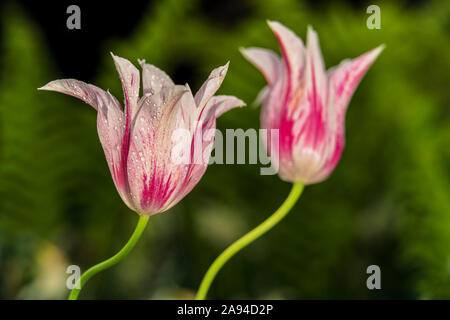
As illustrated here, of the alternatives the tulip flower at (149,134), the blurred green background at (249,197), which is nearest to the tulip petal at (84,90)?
the tulip flower at (149,134)

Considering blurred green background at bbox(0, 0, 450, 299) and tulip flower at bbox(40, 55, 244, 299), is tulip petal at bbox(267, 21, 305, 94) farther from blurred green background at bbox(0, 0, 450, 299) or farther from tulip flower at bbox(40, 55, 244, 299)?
blurred green background at bbox(0, 0, 450, 299)

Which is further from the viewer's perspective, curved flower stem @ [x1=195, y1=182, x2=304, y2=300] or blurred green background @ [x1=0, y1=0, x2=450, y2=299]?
blurred green background @ [x1=0, y1=0, x2=450, y2=299]

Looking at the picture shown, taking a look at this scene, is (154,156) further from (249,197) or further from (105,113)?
(249,197)

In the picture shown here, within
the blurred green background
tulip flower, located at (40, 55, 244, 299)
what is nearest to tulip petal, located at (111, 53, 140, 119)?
tulip flower, located at (40, 55, 244, 299)

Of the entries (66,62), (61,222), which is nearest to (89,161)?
(61,222)

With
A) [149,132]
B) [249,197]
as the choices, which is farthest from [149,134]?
[249,197]

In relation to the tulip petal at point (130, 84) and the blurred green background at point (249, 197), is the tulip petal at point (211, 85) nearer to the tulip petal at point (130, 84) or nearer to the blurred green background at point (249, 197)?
the tulip petal at point (130, 84)
